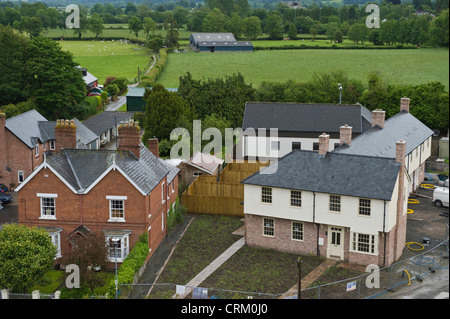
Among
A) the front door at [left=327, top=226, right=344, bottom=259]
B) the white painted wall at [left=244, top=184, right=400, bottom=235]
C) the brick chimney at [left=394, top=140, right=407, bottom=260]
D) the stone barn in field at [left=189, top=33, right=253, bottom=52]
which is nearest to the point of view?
the white painted wall at [left=244, top=184, right=400, bottom=235]

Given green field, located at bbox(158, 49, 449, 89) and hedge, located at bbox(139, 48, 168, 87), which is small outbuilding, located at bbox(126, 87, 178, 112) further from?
green field, located at bbox(158, 49, 449, 89)

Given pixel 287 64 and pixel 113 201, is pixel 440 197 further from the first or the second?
pixel 287 64

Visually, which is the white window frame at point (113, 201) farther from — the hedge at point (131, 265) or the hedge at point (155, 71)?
the hedge at point (155, 71)

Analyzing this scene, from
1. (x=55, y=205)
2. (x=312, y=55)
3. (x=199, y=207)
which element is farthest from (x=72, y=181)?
(x=312, y=55)

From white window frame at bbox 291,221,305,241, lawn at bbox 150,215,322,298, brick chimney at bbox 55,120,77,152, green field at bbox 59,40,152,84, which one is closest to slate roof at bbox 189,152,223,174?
lawn at bbox 150,215,322,298

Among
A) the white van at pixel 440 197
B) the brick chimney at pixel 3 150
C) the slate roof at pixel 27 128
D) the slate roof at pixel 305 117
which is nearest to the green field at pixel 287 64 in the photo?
the slate roof at pixel 305 117

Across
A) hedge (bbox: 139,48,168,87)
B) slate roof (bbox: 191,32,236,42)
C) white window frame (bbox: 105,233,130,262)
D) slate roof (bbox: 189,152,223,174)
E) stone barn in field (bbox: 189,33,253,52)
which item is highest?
slate roof (bbox: 191,32,236,42)
